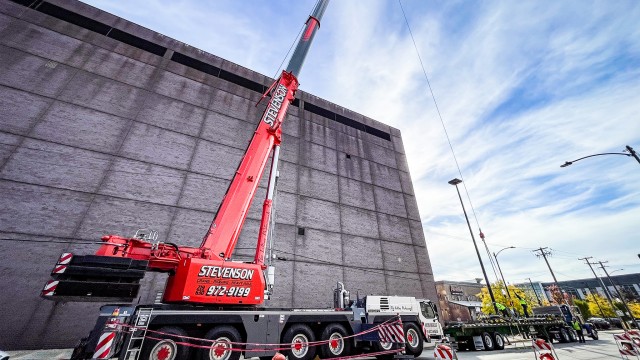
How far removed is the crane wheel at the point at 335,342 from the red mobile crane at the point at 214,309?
29 millimetres

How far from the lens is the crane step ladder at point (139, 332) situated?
5.87 m

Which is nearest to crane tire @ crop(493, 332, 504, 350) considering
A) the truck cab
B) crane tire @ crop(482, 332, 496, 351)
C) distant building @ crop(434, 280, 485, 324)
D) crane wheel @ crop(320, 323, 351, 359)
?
crane tire @ crop(482, 332, 496, 351)

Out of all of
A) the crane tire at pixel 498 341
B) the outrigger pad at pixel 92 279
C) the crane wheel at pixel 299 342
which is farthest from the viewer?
the crane tire at pixel 498 341

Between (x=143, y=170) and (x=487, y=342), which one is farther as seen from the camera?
(x=143, y=170)

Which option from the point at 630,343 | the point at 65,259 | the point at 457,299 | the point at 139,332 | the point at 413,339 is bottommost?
the point at 630,343

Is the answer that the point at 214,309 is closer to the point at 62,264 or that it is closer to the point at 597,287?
the point at 62,264

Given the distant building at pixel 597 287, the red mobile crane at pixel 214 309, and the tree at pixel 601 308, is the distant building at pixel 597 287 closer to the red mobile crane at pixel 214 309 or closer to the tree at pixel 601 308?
the tree at pixel 601 308

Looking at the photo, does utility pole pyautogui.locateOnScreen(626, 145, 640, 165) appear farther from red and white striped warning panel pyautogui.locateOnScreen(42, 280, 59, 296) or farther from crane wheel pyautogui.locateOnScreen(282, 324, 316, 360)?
red and white striped warning panel pyautogui.locateOnScreen(42, 280, 59, 296)

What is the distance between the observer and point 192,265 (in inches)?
273

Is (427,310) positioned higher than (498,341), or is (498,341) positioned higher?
(427,310)

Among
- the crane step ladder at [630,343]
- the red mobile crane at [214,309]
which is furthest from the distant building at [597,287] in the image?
the red mobile crane at [214,309]

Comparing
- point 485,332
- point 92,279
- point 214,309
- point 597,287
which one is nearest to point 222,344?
point 214,309

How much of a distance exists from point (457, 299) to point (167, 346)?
49.9 m

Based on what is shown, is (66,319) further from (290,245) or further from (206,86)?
(206,86)
